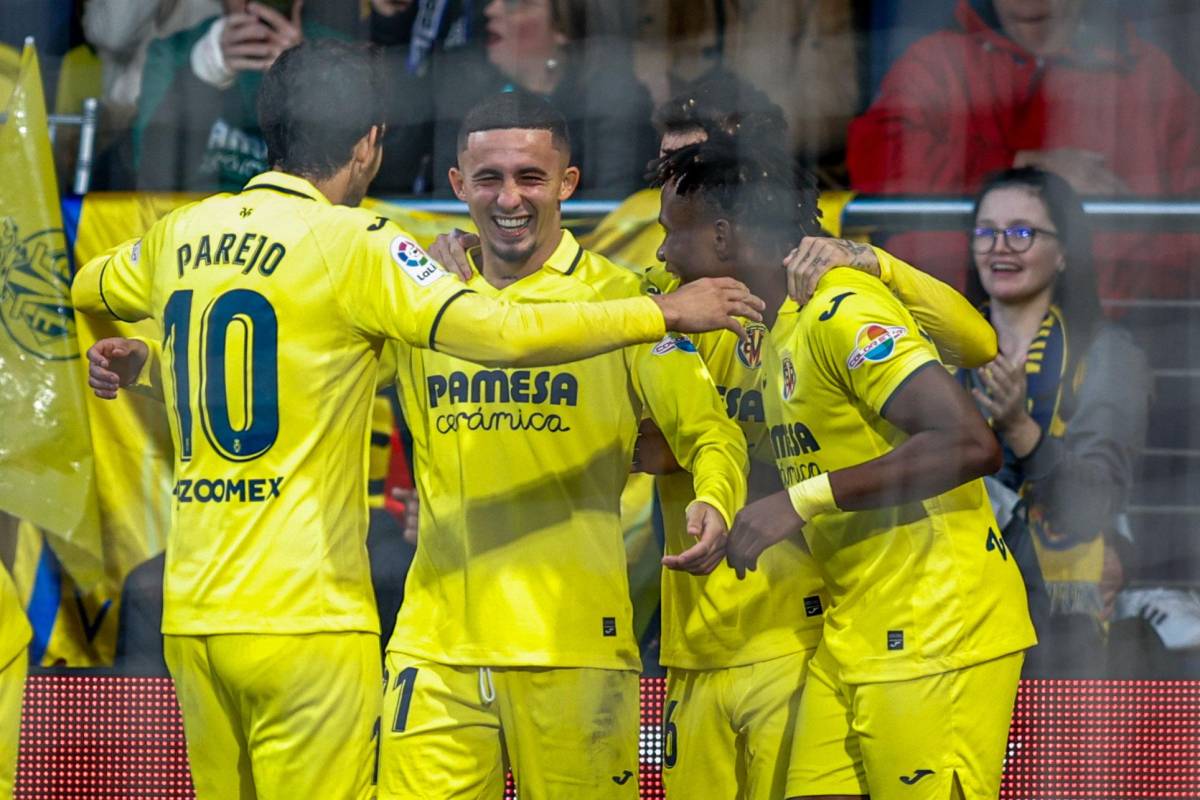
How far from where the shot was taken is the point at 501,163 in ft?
9.82

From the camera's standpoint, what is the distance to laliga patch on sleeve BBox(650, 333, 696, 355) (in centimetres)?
299

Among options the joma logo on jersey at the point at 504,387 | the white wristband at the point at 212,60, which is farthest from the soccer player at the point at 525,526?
the white wristband at the point at 212,60

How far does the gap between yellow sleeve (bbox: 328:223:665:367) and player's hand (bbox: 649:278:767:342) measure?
27 mm

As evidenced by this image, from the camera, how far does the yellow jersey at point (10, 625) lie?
3.00 metres

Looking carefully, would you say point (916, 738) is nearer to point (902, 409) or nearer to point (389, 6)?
point (902, 409)


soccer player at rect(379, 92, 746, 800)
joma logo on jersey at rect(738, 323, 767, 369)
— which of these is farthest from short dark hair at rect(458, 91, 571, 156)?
joma logo on jersey at rect(738, 323, 767, 369)

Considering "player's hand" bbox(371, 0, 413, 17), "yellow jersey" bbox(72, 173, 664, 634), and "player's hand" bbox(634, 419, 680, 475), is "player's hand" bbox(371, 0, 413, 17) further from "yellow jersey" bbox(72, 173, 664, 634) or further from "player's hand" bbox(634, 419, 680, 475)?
"player's hand" bbox(634, 419, 680, 475)

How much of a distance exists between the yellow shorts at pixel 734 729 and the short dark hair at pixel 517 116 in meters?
1.02

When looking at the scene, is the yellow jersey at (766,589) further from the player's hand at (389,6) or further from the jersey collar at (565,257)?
the player's hand at (389,6)

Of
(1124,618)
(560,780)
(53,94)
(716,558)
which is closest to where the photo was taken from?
(716,558)

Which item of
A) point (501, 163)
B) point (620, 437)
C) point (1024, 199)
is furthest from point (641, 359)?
point (1024, 199)

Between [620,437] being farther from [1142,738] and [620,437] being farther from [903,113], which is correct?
[1142,738]

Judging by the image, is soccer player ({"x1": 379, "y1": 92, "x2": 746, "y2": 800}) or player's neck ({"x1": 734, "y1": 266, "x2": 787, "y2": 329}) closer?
soccer player ({"x1": 379, "y1": 92, "x2": 746, "y2": 800})

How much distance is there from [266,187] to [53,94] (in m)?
0.90
